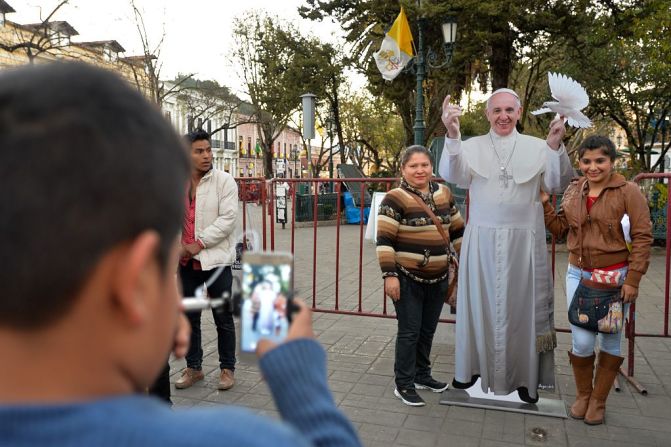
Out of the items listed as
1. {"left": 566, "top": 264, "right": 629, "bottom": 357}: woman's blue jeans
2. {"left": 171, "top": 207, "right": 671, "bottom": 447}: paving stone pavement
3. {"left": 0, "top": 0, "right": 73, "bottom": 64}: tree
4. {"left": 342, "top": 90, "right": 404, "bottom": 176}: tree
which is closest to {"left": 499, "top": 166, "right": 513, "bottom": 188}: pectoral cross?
{"left": 566, "top": 264, "right": 629, "bottom": 357}: woman's blue jeans

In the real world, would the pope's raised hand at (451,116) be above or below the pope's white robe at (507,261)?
above

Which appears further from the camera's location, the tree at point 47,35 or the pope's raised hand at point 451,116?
the tree at point 47,35

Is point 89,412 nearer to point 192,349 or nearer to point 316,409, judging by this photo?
point 316,409

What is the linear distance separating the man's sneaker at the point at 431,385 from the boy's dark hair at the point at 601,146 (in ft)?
6.22

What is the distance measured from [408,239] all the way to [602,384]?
1.54 m

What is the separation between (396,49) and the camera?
11.0 meters

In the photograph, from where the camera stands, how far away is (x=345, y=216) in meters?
19.7

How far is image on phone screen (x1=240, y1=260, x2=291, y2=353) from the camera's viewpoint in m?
1.01

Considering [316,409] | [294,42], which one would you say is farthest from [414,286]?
[294,42]

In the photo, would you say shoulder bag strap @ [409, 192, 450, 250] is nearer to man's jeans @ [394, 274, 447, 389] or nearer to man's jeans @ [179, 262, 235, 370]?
man's jeans @ [394, 274, 447, 389]

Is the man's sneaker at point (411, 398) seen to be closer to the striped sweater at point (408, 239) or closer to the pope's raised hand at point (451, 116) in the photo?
the striped sweater at point (408, 239)

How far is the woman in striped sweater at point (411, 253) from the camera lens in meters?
3.89

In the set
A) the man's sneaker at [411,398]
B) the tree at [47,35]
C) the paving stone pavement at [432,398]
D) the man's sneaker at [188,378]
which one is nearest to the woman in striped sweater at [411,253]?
the man's sneaker at [411,398]

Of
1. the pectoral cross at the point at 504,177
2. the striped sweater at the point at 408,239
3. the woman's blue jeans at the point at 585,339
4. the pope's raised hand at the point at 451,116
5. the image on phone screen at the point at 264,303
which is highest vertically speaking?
the pope's raised hand at the point at 451,116
